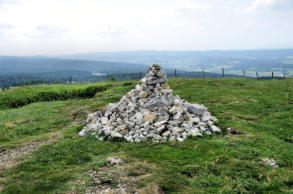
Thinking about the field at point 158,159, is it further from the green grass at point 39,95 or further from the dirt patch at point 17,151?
the green grass at point 39,95

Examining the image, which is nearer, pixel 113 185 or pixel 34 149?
pixel 113 185

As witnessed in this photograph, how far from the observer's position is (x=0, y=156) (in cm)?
A: 1248

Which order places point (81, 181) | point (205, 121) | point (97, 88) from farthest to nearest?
point (97, 88) → point (205, 121) → point (81, 181)

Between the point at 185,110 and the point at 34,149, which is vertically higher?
the point at 185,110

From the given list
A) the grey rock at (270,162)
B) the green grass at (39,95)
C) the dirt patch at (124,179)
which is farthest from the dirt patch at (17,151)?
the green grass at (39,95)

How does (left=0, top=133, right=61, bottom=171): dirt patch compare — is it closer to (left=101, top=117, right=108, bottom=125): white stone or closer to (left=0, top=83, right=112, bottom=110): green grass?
(left=101, top=117, right=108, bottom=125): white stone

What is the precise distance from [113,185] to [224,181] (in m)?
4.39

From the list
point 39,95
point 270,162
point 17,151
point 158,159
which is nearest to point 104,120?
point 17,151

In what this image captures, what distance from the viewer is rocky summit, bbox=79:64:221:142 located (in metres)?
14.2

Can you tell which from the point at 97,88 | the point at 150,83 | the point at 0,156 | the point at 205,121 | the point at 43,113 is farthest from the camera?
the point at 97,88

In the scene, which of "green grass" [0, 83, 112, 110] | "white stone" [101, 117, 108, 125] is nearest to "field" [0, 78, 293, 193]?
"white stone" [101, 117, 108, 125]

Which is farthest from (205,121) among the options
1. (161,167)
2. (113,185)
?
(113,185)

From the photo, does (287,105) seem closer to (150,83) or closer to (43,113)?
(150,83)

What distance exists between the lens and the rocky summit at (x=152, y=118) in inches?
561
